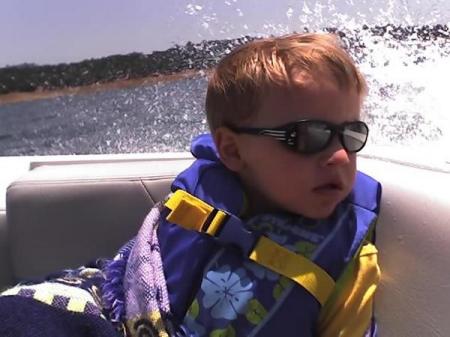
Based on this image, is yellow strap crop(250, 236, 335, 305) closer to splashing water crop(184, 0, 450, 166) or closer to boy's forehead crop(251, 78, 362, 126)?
boy's forehead crop(251, 78, 362, 126)

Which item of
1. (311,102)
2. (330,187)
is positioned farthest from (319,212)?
(311,102)

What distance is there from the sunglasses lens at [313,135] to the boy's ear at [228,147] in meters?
0.13

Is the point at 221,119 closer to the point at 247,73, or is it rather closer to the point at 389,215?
the point at 247,73

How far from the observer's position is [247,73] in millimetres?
1127

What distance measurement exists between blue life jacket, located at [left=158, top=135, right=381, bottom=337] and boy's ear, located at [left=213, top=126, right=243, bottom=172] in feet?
0.08

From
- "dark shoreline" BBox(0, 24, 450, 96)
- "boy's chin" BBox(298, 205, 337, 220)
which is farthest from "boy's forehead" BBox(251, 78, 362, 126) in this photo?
"dark shoreline" BBox(0, 24, 450, 96)

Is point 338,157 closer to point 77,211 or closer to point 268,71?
point 268,71

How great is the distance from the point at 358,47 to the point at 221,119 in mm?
2280

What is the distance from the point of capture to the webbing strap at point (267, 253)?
1.05 meters

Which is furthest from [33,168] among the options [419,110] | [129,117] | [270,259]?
[129,117]

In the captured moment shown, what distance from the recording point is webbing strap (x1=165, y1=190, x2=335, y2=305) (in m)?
1.05

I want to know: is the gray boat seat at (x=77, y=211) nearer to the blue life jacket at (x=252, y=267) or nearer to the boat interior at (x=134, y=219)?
the boat interior at (x=134, y=219)

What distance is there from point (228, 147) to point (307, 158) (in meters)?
0.16

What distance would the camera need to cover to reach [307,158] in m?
1.07
